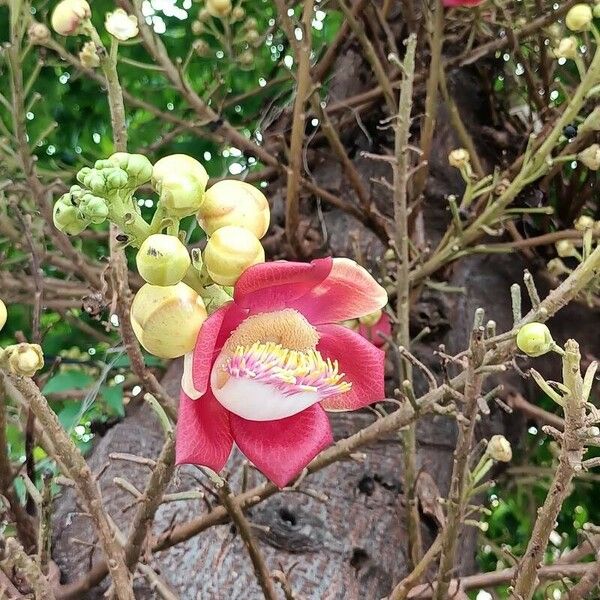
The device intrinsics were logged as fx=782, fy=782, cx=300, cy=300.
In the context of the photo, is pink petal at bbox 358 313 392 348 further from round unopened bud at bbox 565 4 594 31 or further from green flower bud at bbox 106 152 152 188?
green flower bud at bbox 106 152 152 188

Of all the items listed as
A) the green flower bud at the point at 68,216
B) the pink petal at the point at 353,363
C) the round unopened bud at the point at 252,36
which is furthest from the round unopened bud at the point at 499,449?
the round unopened bud at the point at 252,36

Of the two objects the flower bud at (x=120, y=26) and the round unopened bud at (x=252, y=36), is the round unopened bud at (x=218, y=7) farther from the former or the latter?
the flower bud at (x=120, y=26)

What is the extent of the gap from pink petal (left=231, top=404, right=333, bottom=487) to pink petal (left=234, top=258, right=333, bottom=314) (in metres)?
0.07

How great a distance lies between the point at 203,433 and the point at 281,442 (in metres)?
0.06

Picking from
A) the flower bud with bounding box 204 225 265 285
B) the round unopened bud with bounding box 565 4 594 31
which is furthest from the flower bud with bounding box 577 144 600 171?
the flower bud with bounding box 204 225 265 285

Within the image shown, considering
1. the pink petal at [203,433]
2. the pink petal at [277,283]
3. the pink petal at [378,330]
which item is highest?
the pink petal at [277,283]

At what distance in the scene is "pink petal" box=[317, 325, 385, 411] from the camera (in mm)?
482

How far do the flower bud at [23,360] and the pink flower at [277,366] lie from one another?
8 cm

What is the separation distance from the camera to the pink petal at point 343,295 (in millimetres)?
454

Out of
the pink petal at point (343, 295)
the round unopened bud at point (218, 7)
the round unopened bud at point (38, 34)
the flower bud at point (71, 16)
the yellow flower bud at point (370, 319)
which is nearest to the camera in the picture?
the pink petal at point (343, 295)

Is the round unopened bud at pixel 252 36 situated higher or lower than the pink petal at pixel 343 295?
higher

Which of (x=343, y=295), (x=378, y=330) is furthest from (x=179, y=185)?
(x=378, y=330)

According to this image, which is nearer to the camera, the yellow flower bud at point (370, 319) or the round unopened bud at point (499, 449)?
the round unopened bud at point (499, 449)

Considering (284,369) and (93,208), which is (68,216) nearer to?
(93,208)
